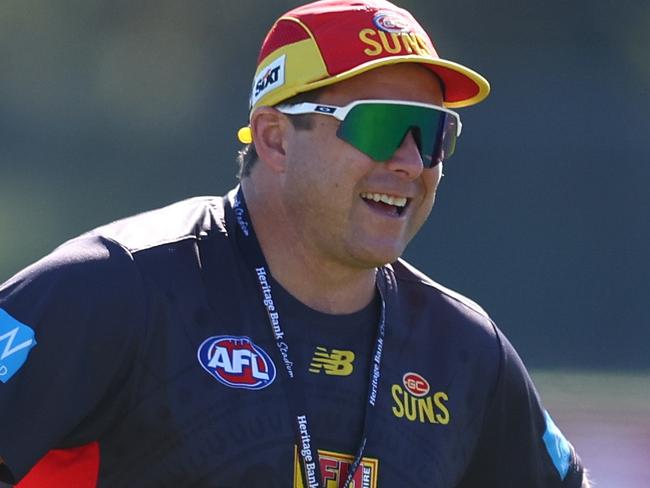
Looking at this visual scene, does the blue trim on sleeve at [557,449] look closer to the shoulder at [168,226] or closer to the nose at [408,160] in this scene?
the nose at [408,160]

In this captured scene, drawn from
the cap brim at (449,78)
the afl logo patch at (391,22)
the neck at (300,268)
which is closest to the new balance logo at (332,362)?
the neck at (300,268)

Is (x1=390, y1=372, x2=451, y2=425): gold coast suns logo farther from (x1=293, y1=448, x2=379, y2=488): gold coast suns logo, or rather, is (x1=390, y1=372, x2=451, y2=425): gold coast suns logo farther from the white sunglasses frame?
the white sunglasses frame

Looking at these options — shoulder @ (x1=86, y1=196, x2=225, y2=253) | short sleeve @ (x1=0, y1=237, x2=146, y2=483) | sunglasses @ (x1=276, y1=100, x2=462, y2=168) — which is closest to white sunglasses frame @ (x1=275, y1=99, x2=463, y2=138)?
sunglasses @ (x1=276, y1=100, x2=462, y2=168)

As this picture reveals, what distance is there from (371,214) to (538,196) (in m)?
5.65

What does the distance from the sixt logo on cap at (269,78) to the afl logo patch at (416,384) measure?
2.40 feet

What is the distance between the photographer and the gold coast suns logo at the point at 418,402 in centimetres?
286

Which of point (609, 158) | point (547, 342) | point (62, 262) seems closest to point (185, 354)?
point (62, 262)

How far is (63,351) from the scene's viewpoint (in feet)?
8.13

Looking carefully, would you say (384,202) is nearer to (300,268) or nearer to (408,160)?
(408,160)

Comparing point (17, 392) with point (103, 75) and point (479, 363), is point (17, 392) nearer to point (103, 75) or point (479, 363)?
point (479, 363)

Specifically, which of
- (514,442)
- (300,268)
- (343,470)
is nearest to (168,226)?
(300,268)

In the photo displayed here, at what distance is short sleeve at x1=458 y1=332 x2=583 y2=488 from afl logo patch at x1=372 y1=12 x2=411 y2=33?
80 cm

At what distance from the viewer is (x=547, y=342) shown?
7961 mm

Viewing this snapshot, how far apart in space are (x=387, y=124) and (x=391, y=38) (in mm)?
204
